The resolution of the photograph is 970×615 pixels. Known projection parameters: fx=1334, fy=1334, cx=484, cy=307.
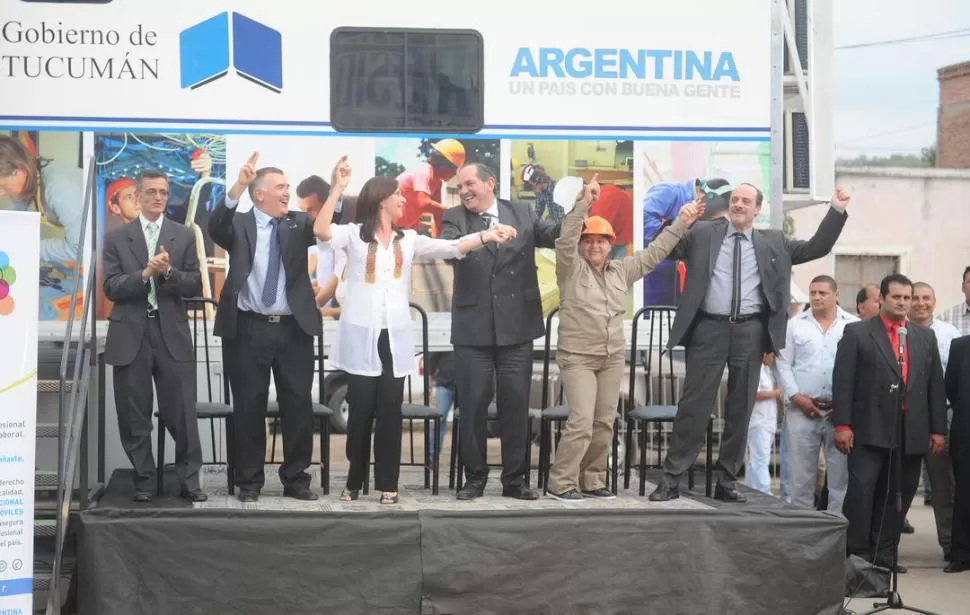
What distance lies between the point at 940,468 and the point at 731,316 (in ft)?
9.34

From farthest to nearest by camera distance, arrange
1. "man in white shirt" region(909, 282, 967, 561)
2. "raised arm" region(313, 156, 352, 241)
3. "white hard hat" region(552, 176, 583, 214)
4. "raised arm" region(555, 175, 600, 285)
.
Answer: "man in white shirt" region(909, 282, 967, 561) → "white hard hat" region(552, 176, 583, 214) → "raised arm" region(555, 175, 600, 285) → "raised arm" region(313, 156, 352, 241)

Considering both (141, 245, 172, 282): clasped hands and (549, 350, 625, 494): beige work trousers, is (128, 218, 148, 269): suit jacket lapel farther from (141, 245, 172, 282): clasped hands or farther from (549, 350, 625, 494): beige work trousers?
(549, 350, 625, 494): beige work trousers

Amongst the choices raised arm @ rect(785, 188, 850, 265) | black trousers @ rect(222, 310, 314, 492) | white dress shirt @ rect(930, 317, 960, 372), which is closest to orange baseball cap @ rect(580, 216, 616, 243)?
raised arm @ rect(785, 188, 850, 265)

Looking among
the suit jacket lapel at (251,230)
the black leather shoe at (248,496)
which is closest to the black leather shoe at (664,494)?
the black leather shoe at (248,496)

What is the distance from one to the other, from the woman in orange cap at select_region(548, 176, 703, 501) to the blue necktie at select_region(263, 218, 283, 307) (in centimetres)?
147

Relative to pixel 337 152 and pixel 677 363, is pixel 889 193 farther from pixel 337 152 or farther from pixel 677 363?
pixel 337 152

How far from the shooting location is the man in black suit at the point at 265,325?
6801mm

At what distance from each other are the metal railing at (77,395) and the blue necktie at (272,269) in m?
0.85

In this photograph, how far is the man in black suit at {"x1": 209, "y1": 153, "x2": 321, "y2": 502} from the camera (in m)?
6.80

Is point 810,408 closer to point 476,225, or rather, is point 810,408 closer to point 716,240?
point 716,240

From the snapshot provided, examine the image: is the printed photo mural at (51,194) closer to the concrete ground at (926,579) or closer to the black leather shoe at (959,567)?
the concrete ground at (926,579)

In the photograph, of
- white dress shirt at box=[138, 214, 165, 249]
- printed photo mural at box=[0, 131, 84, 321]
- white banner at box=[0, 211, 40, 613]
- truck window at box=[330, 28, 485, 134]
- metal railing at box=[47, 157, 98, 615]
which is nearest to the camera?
white banner at box=[0, 211, 40, 613]

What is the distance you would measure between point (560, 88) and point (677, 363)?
8.95 feet

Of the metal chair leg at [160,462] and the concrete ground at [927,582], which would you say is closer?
the metal chair leg at [160,462]
